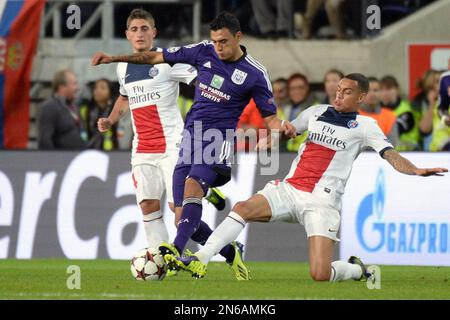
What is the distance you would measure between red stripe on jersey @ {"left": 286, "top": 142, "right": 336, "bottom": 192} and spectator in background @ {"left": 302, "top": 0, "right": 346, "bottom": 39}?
7.65m

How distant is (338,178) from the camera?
1220 cm

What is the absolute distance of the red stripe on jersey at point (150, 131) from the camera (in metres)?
13.3

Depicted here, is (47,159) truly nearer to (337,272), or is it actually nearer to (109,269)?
(109,269)

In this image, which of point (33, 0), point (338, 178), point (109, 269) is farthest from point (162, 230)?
point (33, 0)

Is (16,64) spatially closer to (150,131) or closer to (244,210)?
(150,131)

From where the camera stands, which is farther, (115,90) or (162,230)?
(115,90)

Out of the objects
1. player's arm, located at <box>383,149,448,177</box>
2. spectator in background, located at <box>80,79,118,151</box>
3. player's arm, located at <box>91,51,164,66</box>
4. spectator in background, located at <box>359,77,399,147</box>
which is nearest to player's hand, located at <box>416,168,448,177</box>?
player's arm, located at <box>383,149,448,177</box>

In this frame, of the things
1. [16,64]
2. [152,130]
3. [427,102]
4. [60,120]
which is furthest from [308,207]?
[16,64]

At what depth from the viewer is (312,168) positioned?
12.2 meters

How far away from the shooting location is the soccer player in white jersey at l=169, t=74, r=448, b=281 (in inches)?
470

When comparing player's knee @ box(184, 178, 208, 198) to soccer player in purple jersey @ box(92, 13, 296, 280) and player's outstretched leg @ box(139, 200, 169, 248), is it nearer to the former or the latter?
soccer player in purple jersey @ box(92, 13, 296, 280)

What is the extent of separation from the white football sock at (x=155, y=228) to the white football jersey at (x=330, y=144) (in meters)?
1.71

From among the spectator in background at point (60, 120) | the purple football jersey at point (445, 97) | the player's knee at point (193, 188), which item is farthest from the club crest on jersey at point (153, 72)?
the purple football jersey at point (445, 97)

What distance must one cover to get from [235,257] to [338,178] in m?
1.18
